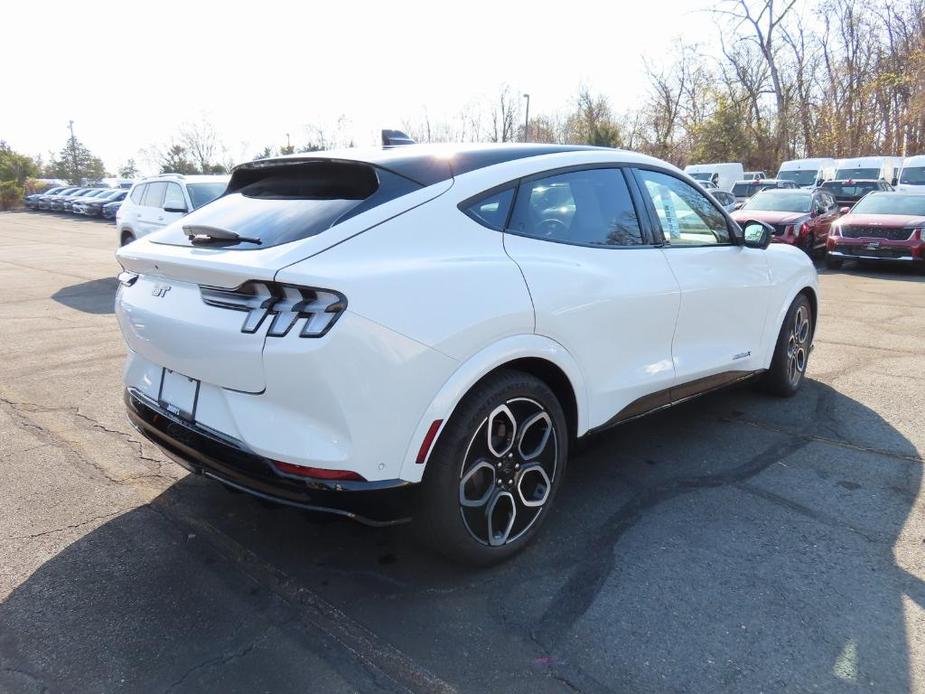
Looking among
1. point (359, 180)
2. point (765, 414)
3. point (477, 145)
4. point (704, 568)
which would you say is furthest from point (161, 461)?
point (765, 414)

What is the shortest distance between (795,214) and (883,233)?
2.14 metres

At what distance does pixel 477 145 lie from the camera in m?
3.30

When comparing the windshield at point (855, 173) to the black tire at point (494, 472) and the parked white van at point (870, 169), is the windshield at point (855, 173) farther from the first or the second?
the black tire at point (494, 472)

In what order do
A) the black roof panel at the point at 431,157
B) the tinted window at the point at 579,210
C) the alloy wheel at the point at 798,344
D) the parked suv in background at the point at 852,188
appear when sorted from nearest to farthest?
1. the black roof panel at the point at 431,157
2. the tinted window at the point at 579,210
3. the alloy wheel at the point at 798,344
4. the parked suv in background at the point at 852,188

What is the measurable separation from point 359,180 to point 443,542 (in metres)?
1.53

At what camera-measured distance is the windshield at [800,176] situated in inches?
992

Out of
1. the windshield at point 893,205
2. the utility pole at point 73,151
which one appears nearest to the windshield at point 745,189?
the windshield at point 893,205

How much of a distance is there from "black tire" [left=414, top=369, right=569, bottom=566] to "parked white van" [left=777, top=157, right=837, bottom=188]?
25.8 m

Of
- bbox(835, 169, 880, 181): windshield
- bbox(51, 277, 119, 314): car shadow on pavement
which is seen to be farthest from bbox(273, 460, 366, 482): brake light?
bbox(835, 169, 880, 181): windshield

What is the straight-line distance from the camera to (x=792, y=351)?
5.18 meters

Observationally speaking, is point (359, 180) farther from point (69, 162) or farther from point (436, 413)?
point (69, 162)

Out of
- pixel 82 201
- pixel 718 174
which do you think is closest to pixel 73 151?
pixel 82 201

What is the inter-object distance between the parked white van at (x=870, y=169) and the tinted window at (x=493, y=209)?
82.1 feet

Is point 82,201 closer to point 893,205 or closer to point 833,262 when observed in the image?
point 833,262
